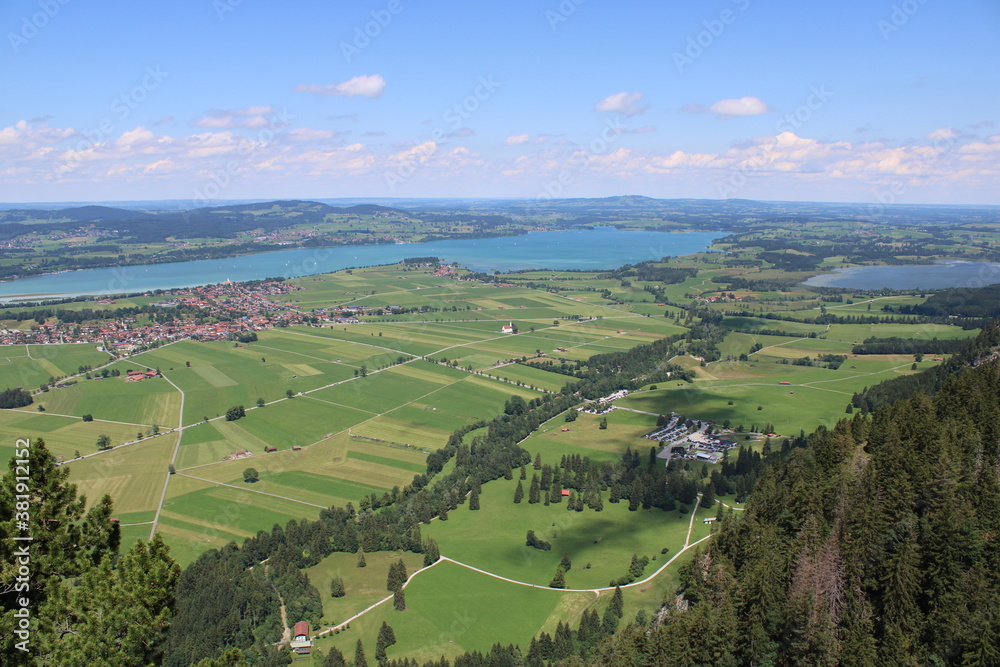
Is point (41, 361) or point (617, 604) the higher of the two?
point (41, 361)

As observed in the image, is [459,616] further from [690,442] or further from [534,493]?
[690,442]

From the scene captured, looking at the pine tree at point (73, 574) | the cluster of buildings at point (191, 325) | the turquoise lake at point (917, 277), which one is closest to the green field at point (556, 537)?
the pine tree at point (73, 574)

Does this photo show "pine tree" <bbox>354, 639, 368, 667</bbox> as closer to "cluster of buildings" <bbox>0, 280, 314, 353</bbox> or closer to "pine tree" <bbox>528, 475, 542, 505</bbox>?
"pine tree" <bbox>528, 475, 542, 505</bbox>

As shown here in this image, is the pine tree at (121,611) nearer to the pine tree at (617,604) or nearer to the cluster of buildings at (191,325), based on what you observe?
the pine tree at (617,604)

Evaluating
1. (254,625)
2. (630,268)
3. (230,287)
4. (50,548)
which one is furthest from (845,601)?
(630,268)

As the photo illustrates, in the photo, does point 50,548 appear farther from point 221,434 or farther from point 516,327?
point 516,327

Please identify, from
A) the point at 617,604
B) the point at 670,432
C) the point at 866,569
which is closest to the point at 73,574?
the point at 866,569
